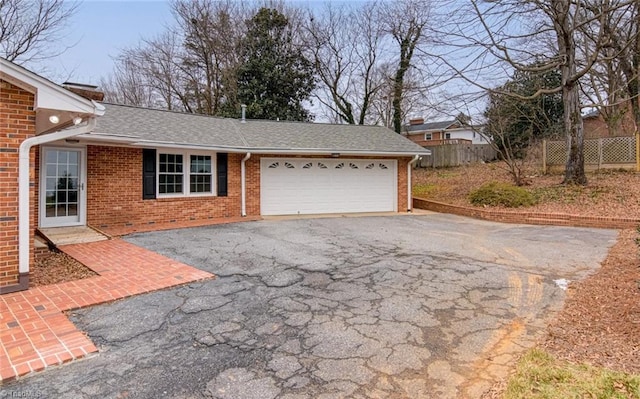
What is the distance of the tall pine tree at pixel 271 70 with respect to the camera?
21.5 meters

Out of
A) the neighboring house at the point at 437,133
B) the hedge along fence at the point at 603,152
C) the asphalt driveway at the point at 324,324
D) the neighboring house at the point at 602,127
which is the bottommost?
the asphalt driveway at the point at 324,324

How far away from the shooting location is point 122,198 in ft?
32.4

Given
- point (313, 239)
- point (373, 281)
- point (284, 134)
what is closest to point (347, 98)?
point (284, 134)

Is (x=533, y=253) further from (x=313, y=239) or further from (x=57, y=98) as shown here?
(x=57, y=98)

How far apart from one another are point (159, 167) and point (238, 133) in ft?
10.5

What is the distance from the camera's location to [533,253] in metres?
7.54

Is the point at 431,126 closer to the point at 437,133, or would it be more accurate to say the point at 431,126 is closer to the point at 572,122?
the point at 437,133

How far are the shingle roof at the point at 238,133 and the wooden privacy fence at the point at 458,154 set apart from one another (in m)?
7.49

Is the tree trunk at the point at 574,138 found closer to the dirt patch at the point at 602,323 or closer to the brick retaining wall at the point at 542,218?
the brick retaining wall at the point at 542,218

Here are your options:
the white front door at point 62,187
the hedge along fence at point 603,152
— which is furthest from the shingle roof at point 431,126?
A: the white front door at point 62,187

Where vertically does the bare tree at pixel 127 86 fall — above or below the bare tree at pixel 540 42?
above

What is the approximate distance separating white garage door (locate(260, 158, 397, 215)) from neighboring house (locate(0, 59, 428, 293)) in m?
0.04

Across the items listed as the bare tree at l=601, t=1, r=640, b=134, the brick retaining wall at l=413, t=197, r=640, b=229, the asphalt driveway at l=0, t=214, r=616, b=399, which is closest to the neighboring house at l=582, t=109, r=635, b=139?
the bare tree at l=601, t=1, r=640, b=134

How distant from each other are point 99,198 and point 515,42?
13695mm
